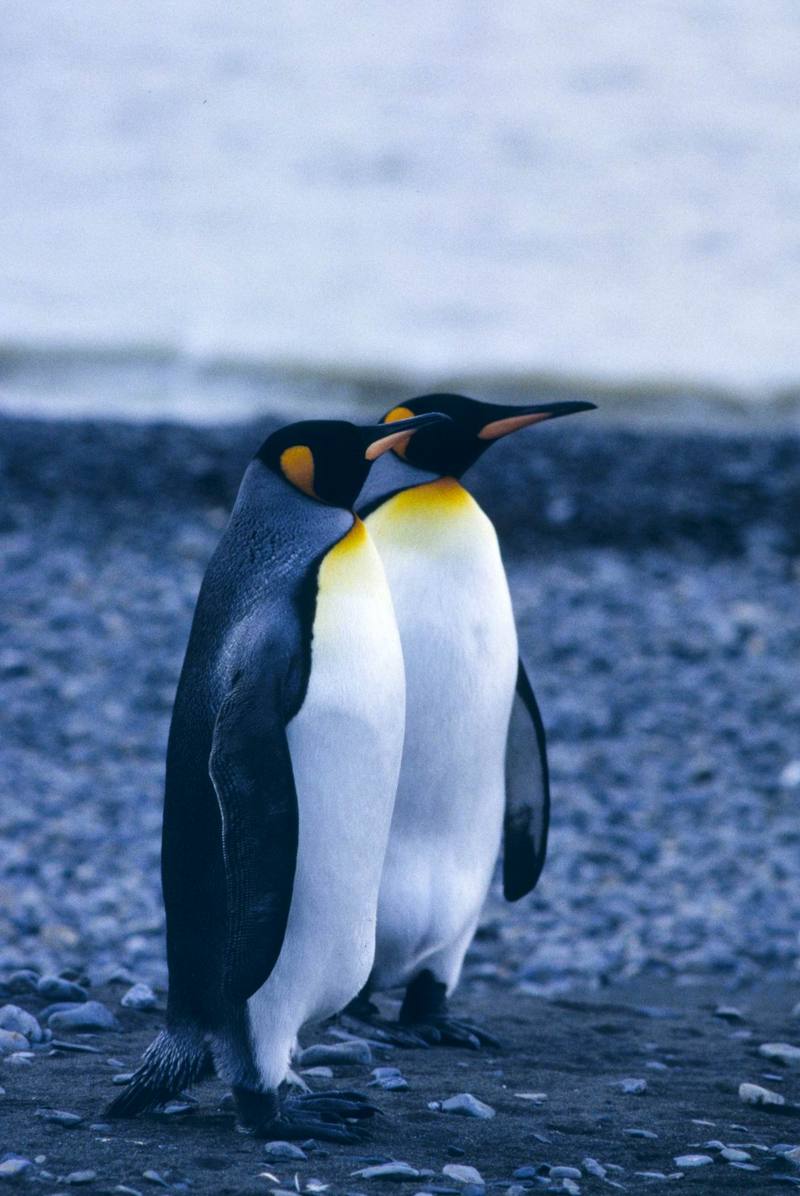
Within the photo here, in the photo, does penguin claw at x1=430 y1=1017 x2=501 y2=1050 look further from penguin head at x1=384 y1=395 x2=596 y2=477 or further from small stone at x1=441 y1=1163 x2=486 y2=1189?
penguin head at x1=384 y1=395 x2=596 y2=477

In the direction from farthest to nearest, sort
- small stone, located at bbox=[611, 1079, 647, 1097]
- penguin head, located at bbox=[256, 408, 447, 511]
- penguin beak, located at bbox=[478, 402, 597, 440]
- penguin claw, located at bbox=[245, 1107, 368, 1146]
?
penguin beak, located at bbox=[478, 402, 597, 440] → small stone, located at bbox=[611, 1079, 647, 1097] → penguin head, located at bbox=[256, 408, 447, 511] → penguin claw, located at bbox=[245, 1107, 368, 1146]

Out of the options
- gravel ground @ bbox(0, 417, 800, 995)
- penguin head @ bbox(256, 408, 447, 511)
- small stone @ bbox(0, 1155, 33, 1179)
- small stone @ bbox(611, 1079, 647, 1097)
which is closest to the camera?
small stone @ bbox(0, 1155, 33, 1179)

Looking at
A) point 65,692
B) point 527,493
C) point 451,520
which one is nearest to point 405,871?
point 451,520

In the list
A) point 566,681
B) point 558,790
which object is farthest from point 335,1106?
point 566,681

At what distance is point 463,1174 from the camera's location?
2.54m

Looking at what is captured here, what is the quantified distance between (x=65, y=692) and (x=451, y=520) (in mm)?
3299

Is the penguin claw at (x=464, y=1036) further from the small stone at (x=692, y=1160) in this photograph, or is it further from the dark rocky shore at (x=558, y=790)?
the small stone at (x=692, y=1160)

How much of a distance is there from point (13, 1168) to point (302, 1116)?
48cm

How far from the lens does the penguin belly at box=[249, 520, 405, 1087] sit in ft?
8.95

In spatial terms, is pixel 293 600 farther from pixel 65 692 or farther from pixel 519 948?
pixel 65 692

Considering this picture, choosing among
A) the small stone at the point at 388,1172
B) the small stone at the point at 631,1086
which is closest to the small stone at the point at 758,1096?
the small stone at the point at 631,1086

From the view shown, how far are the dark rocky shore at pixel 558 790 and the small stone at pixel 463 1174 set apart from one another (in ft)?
0.06

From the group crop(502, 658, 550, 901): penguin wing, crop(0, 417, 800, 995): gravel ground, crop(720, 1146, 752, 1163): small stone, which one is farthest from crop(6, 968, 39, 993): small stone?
crop(720, 1146, 752, 1163): small stone

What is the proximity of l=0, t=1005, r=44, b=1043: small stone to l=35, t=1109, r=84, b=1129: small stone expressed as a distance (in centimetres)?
54
